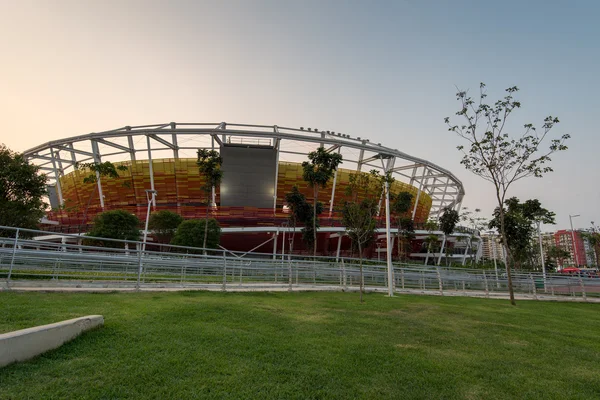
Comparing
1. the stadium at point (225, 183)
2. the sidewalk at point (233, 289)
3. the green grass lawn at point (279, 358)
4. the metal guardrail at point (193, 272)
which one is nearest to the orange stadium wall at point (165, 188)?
the stadium at point (225, 183)

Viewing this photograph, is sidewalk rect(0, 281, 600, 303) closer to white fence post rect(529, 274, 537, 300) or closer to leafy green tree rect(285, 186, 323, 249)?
white fence post rect(529, 274, 537, 300)

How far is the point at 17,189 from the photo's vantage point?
21.8 metres

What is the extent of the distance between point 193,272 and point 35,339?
10402mm

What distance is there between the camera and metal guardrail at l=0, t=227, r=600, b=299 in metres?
8.80

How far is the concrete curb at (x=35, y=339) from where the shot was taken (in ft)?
10.7

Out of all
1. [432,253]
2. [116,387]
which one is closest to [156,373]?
[116,387]

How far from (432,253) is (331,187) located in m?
25.3

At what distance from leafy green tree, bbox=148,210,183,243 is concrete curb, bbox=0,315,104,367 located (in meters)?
35.0

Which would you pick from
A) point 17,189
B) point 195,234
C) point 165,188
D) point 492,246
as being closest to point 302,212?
point 195,234

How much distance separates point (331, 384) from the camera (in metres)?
3.60

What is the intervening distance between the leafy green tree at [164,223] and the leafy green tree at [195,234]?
3702mm

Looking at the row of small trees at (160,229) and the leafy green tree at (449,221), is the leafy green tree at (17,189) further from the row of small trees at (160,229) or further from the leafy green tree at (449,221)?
the leafy green tree at (449,221)

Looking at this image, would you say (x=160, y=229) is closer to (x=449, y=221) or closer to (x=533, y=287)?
(x=533, y=287)

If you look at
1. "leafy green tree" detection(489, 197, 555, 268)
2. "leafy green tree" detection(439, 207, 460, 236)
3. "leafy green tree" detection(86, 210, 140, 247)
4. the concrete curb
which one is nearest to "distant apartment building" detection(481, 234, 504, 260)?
"leafy green tree" detection(489, 197, 555, 268)
